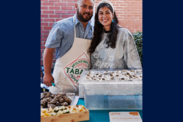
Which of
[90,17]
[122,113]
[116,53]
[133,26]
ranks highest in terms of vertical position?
[90,17]

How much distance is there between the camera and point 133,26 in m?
1.40

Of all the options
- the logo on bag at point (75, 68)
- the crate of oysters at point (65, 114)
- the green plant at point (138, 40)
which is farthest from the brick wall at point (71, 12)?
the crate of oysters at point (65, 114)

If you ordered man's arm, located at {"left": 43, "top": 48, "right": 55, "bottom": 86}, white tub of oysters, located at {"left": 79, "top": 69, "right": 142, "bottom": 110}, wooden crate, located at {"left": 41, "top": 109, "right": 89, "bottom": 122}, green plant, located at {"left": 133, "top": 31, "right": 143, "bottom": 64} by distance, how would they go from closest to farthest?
wooden crate, located at {"left": 41, "top": 109, "right": 89, "bottom": 122}, white tub of oysters, located at {"left": 79, "top": 69, "right": 142, "bottom": 110}, green plant, located at {"left": 133, "top": 31, "right": 143, "bottom": 64}, man's arm, located at {"left": 43, "top": 48, "right": 55, "bottom": 86}

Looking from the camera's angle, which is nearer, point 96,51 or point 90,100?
point 90,100

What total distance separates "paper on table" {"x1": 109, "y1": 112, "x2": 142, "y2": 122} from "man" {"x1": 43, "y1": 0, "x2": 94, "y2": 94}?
621 millimetres

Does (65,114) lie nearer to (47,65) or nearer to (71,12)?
(47,65)

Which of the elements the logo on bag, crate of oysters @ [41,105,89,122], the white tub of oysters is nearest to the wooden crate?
crate of oysters @ [41,105,89,122]

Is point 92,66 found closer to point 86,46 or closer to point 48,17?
point 86,46

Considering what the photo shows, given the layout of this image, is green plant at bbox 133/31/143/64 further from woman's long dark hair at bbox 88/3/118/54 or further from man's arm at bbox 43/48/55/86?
man's arm at bbox 43/48/55/86

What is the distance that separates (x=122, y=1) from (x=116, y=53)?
45 centimetres

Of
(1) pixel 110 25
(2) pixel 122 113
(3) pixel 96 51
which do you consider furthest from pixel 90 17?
(2) pixel 122 113

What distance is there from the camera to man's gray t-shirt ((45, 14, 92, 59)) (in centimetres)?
146

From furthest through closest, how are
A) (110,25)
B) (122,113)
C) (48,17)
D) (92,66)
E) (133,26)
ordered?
(92,66), (110,25), (133,26), (48,17), (122,113)

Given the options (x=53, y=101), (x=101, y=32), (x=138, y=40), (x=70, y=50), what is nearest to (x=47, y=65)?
(x=70, y=50)
